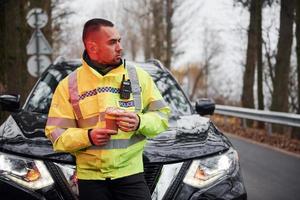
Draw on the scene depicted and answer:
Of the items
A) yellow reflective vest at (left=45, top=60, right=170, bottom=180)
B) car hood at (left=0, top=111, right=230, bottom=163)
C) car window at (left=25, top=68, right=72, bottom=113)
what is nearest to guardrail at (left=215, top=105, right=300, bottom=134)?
car window at (left=25, top=68, right=72, bottom=113)

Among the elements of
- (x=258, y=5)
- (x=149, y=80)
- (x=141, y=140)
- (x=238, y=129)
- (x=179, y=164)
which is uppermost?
(x=258, y=5)

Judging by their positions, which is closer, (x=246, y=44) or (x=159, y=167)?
(x=159, y=167)

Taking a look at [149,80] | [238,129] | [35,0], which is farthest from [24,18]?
[149,80]

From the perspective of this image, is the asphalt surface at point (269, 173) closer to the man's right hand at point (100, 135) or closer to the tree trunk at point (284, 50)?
the man's right hand at point (100, 135)

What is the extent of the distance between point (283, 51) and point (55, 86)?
1099 cm

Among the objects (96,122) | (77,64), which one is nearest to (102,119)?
(96,122)

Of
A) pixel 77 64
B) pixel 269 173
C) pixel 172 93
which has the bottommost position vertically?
pixel 269 173

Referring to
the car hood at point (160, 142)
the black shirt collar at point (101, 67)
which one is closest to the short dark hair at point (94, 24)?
the black shirt collar at point (101, 67)

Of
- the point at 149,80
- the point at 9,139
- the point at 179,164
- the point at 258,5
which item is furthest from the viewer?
the point at 258,5

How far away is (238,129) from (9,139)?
12.9 metres

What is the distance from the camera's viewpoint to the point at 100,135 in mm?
3000

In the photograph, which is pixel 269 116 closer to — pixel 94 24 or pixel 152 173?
pixel 152 173

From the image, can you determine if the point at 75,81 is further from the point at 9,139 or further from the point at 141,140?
the point at 9,139

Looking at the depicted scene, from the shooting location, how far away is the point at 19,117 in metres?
5.36
